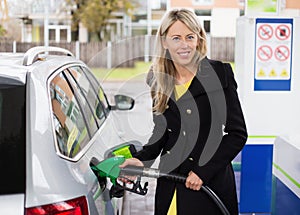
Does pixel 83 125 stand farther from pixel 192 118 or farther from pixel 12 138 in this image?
pixel 12 138

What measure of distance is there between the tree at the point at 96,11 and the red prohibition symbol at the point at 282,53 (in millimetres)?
19677

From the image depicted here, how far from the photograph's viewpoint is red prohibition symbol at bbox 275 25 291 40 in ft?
14.9

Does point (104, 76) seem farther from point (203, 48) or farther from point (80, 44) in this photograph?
point (80, 44)

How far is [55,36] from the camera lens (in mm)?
24812

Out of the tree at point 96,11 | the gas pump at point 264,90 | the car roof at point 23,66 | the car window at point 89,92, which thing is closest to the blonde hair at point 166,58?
the car roof at point 23,66

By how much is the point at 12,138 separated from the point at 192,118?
0.86 metres

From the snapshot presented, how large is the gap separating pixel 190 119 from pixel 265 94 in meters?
2.18

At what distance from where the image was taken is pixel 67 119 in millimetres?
2537

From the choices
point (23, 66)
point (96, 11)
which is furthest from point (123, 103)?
point (96, 11)

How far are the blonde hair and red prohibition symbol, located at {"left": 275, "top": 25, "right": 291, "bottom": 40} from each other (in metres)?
2.15

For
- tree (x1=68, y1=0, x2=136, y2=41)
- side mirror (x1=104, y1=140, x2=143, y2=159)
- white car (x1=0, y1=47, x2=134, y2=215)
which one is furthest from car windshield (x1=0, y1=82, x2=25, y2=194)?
tree (x1=68, y1=0, x2=136, y2=41)

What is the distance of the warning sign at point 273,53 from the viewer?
4.52m

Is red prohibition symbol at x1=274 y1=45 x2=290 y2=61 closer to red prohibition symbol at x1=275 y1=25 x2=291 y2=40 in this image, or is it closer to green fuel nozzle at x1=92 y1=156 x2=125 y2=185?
red prohibition symbol at x1=275 y1=25 x2=291 y2=40

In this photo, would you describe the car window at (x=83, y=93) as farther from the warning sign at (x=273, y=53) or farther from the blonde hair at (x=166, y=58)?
the warning sign at (x=273, y=53)
